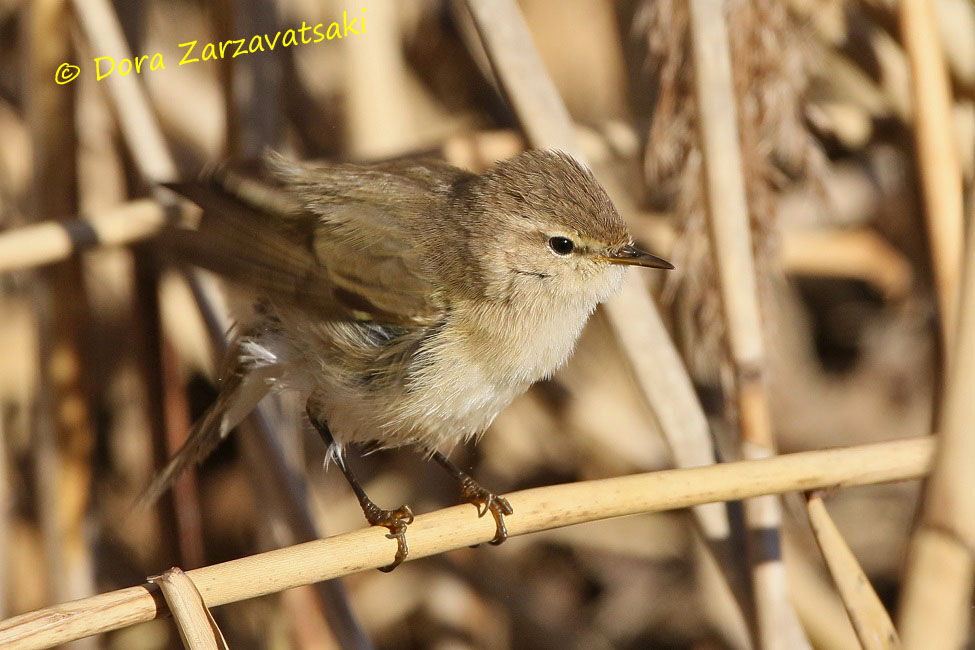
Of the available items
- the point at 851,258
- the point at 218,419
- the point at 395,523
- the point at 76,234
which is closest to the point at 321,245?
the point at 218,419

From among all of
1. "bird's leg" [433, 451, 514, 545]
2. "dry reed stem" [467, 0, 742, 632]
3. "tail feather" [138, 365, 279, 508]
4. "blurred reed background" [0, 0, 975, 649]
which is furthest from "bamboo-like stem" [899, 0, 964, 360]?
"tail feather" [138, 365, 279, 508]

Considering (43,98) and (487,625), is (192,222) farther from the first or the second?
(487,625)

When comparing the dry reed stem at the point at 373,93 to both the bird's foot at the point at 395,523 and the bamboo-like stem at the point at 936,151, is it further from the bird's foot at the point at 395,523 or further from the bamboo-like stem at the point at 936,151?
the bamboo-like stem at the point at 936,151

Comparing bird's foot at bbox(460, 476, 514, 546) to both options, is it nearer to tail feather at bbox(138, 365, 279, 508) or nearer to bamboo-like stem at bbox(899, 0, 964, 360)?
tail feather at bbox(138, 365, 279, 508)

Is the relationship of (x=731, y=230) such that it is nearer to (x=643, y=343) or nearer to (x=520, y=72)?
(x=643, y=343)

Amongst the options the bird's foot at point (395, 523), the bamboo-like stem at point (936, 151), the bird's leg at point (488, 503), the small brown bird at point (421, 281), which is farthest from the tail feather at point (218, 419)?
the bamboo-like stem at point (936, 151)

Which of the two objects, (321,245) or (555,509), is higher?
(321,245)

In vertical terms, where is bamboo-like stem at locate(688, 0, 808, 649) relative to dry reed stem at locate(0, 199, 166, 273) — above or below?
below
